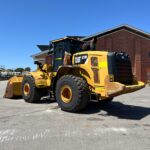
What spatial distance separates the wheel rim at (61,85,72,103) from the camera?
35.5ft

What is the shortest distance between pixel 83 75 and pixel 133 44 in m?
23.0

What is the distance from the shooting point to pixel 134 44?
1289 inches

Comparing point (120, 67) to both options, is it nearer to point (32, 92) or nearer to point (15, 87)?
point (32, 92)

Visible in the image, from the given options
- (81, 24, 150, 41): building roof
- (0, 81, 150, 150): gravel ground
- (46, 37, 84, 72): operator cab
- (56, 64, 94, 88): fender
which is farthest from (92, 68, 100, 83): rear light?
(81, 24, 150, 41): building roof

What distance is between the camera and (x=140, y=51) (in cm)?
3275

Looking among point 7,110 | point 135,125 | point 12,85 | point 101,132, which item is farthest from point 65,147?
point 12,85

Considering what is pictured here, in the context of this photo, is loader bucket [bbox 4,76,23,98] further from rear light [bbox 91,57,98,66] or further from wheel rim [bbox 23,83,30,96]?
rear light [bbox 91,57,98,66]

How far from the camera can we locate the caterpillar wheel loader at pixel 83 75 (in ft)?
32.8

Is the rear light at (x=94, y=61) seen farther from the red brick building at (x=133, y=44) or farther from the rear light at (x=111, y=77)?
the red brick building at (x=133, y=44)

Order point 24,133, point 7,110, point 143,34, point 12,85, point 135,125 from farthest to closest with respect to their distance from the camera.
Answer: point 143,34
point 12,85
point 7,110
point 135,125
point 24,133

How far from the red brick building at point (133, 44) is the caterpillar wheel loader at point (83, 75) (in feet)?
66.6

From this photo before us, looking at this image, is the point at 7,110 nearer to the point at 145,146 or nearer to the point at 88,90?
the point at 88,90

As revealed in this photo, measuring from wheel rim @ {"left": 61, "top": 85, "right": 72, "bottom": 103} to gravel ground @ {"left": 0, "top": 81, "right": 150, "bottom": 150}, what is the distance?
0.48 metres

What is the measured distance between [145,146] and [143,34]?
27323 mm
